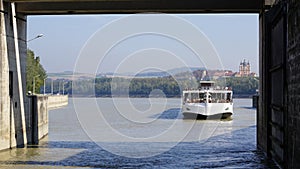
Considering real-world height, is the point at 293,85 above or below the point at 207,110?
above

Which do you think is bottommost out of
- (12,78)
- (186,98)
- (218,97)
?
(186,98)

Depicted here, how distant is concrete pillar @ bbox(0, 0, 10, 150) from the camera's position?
85.4 feet

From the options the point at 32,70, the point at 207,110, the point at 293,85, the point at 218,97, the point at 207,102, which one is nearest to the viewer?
the point at 293,85

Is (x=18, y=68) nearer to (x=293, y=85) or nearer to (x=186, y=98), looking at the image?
(x=293, y=85)

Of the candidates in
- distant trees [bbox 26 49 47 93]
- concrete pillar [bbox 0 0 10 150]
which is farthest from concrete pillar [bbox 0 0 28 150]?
distant trees [bbox 26 49 47 93]

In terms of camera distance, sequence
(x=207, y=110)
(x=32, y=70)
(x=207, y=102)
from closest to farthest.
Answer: (x=207, y=102)
(x=207, y=110)
(x=32, y=70)

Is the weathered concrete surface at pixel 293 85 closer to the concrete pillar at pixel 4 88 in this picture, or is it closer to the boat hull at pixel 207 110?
the concrete pillar at pixel 4 88

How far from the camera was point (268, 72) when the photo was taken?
25453 millimetres

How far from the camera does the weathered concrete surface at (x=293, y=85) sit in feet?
49.0

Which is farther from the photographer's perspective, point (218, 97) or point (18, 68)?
point (218, 97)

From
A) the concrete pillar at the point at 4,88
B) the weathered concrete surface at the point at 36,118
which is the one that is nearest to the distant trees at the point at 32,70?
the weathered concrete surface at the point at 36,118

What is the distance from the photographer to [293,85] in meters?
15.9

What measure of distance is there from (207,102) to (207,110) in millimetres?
1005

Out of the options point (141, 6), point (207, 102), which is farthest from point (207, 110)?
point (141, 6)
